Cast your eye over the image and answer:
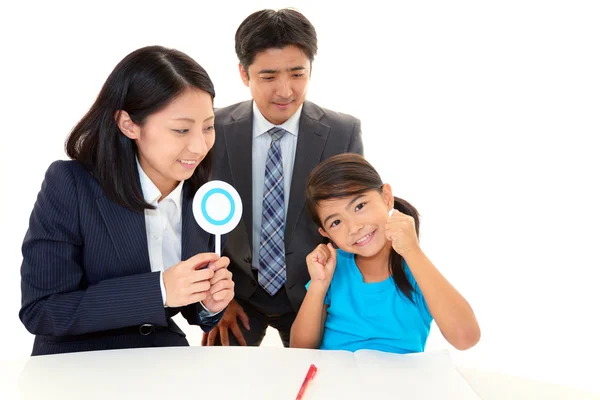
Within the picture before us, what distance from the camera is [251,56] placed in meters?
2.91

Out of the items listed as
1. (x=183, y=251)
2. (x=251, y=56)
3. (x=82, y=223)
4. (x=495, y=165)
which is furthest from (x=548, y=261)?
(x=82, y=223)

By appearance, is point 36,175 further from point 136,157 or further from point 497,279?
point 497,279

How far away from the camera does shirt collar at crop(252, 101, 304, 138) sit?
300 cm

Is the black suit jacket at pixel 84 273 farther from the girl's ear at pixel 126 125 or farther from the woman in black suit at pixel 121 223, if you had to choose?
the girl's ear at pixel 126 125

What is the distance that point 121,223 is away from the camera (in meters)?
2.17

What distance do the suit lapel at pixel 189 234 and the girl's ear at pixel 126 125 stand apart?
0.31m

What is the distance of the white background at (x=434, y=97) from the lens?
5012 millimetres

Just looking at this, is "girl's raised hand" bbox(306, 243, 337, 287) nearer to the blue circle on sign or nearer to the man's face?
the blue circle on sign

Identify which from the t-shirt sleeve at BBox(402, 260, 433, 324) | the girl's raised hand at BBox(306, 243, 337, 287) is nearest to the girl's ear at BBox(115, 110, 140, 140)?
the girl's raised hand at BBox(306, 243, 337, 287)

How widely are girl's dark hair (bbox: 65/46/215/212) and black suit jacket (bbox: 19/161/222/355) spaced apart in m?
0.05

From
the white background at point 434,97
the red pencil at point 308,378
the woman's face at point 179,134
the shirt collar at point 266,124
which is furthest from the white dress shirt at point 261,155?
the white background at point 434,97

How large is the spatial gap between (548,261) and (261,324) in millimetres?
2732

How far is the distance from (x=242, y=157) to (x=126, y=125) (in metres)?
0.86

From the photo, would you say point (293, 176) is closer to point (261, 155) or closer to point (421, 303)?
point (261, 155)
